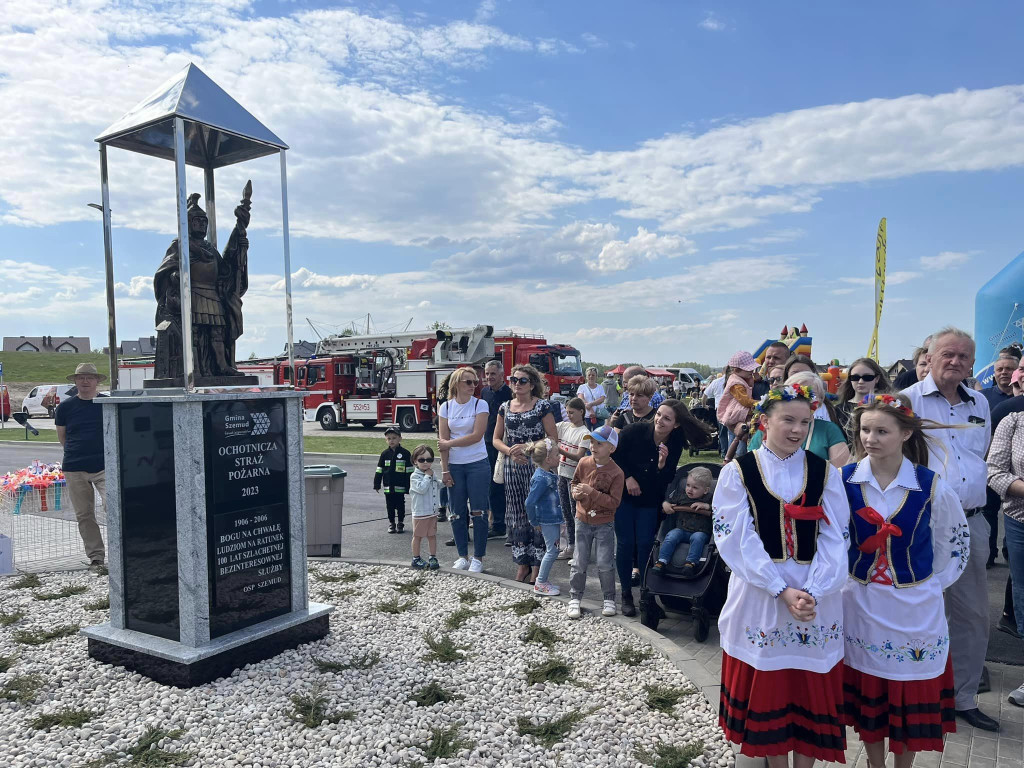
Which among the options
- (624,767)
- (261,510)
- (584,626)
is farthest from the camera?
(584,626)

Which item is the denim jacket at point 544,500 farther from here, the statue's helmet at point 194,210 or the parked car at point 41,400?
the parked car at point 41,400

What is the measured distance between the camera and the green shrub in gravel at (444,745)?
327 centimetres

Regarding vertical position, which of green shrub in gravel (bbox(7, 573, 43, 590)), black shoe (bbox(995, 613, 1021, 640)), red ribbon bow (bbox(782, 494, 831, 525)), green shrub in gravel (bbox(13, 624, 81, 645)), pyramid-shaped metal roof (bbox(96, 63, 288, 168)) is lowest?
green shrub in gravel (bbox(7, 573, 43, 590))

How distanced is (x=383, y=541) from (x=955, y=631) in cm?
605

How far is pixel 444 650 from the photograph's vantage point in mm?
4477

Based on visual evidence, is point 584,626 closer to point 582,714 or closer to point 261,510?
point 582,714

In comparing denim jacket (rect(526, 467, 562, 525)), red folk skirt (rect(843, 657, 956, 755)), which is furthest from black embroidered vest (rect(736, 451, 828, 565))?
denim jacket (rect(526, 467, 562, 525))

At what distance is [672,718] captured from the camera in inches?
143

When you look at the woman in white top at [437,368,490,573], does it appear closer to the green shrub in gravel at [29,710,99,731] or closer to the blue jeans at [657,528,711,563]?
the blue jeans at [657,528,711,563]

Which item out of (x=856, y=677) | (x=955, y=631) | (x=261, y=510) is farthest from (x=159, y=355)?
(x=955, y=631)

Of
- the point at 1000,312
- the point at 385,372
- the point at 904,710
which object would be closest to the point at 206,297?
the point at 904,710

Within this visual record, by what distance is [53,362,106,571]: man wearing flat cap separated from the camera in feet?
22.3

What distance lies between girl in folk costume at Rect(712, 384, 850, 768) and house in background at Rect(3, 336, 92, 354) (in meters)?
115

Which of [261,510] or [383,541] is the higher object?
[261,510]
